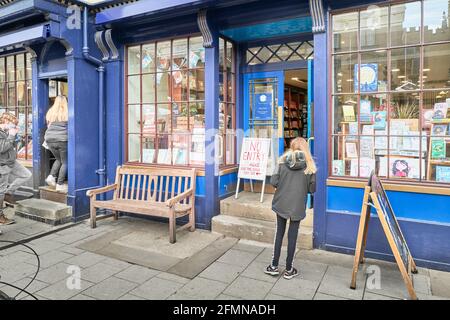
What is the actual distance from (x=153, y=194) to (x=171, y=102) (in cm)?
163

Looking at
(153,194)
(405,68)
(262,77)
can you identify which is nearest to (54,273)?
(153,194)

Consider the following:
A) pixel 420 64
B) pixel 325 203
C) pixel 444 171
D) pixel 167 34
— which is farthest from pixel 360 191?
pixel 167 34

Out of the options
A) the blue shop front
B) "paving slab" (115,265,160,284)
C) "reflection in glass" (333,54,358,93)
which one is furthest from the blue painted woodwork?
"paving slab" (115,265,160,284)

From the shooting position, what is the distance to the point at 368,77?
463cm

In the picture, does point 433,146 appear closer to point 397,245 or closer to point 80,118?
point 397,245

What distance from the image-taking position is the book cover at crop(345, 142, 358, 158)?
4.72 meters

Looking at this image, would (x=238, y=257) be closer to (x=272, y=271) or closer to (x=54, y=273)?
(x=272, y=271)

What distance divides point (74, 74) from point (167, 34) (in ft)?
5.74

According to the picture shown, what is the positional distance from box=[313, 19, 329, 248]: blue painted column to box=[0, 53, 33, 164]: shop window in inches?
241

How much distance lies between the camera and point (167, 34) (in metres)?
6.05

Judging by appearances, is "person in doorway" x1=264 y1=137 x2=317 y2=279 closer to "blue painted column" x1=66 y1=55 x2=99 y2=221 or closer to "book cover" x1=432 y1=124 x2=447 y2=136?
"book cover" x1=432 y1=124 x2=447 y2=136

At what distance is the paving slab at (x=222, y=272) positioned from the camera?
395 cm

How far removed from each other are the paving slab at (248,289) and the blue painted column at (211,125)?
1831 millimetres

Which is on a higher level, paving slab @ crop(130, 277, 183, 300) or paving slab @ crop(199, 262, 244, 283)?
paving slab @ crop(199, 262, 244, 283)
